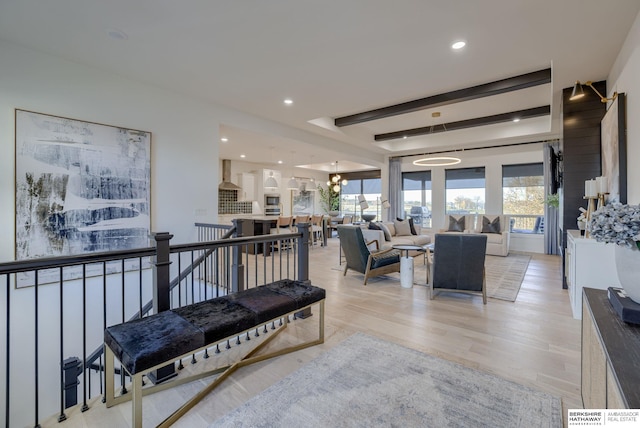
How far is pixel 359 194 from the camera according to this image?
12648mm

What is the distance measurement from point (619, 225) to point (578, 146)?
3.71 meters

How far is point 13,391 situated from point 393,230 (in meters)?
6.97

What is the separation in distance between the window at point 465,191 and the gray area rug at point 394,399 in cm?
737

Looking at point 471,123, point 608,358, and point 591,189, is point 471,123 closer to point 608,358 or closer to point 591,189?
point 591,189

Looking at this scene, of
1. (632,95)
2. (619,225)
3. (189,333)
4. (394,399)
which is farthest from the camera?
(632,95)

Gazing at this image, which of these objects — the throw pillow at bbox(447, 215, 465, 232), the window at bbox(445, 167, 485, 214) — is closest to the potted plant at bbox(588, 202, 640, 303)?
the throw pillow at bbox(447, 215, 465, 232)

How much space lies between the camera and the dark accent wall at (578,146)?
3928mm

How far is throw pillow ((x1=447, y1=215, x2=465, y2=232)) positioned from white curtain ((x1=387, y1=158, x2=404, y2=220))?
5.60ft

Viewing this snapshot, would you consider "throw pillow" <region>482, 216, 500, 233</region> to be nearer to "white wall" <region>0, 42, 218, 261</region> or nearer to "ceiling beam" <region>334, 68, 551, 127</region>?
"ceiling beam" <region>334, 68, 551, 127</region>

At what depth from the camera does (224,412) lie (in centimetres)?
185

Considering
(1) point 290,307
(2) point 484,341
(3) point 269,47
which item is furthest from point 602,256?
(3) point 269,47

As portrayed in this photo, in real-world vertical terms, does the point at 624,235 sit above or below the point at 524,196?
below

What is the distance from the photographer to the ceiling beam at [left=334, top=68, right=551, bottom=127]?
12.4 ft

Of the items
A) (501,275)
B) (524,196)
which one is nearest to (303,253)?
(501,275)
